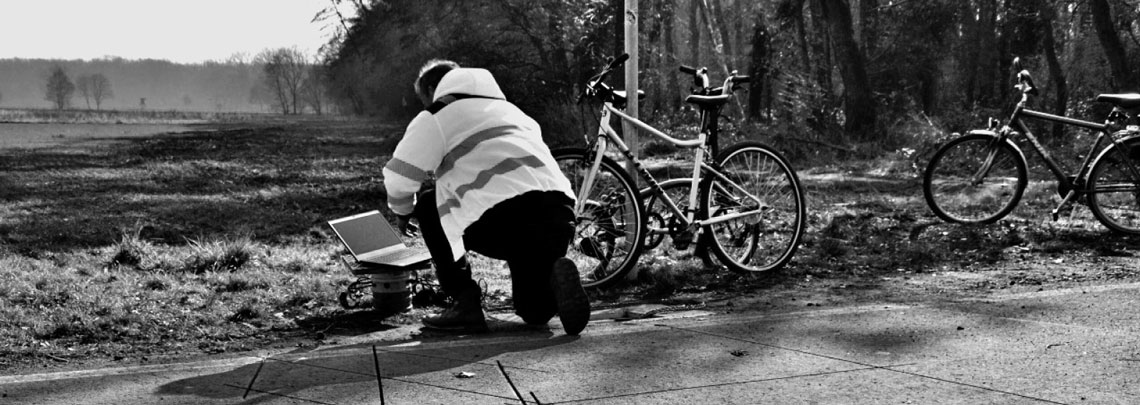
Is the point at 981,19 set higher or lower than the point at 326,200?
higher

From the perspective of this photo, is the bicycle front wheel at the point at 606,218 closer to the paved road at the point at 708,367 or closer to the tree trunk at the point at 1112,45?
the paved road at the point at 708,367

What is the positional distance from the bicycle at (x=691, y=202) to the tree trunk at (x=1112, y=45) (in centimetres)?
1682

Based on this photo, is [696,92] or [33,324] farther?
[696,92]

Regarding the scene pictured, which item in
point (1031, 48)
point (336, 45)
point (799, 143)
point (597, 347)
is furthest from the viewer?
point (336, 45)

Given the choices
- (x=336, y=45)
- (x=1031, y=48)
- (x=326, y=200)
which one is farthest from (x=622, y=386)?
(x=336, y=45)

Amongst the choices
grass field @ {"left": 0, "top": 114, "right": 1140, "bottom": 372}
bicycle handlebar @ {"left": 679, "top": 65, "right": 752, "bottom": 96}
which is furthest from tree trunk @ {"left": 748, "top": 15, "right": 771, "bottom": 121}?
bicycle handlebar @ {"left": 679, "top": 65, "right": 752, "bottom": 96}

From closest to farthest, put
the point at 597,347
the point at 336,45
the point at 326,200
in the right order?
1. the point at 597,347
2. the point at 326,200
3. the point at 336,45

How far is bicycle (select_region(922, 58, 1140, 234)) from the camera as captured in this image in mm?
7691

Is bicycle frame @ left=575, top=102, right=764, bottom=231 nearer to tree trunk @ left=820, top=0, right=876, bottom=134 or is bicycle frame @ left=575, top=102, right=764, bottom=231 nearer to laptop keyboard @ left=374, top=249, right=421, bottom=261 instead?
laptop keyboard @ left=374, top=249, right=421, bottom=261

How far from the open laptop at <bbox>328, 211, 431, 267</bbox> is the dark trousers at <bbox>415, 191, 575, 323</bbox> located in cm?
30

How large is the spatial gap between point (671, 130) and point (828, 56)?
7638 millimetres

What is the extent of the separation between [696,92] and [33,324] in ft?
11.5

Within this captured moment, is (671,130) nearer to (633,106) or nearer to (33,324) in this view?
(633,106)

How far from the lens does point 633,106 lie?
6.11 metres
